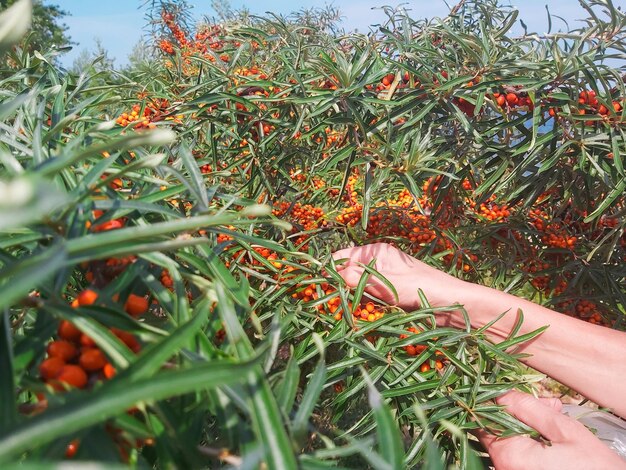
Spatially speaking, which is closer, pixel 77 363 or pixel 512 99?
pixel 77 363

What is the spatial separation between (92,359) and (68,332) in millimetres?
42

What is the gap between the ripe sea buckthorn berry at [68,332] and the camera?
1.33ft

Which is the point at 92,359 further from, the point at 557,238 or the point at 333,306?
the point at 557,238

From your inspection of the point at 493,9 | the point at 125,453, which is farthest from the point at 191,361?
the point at 493,9

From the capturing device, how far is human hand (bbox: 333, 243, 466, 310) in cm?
120

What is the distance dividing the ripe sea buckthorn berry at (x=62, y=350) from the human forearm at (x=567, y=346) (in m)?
0.97

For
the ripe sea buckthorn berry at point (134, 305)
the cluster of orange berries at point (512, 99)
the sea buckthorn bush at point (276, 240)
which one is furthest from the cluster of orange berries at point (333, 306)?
the cluster of orange berries at point (512, 99)

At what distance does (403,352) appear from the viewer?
988 mm

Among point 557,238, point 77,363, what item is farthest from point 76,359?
point 557,238

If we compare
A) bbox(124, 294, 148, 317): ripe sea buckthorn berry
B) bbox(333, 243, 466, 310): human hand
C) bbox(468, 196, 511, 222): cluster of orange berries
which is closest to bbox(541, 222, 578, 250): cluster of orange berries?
bbox(468, 196, 511, 222): cluster of orange berries

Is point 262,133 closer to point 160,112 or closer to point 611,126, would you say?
point 160,112

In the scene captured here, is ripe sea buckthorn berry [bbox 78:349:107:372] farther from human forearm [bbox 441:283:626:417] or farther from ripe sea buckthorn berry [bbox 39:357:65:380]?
human forearm [bbox 441:283:626:417]

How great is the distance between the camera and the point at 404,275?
4.02 ft

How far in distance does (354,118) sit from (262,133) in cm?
29
